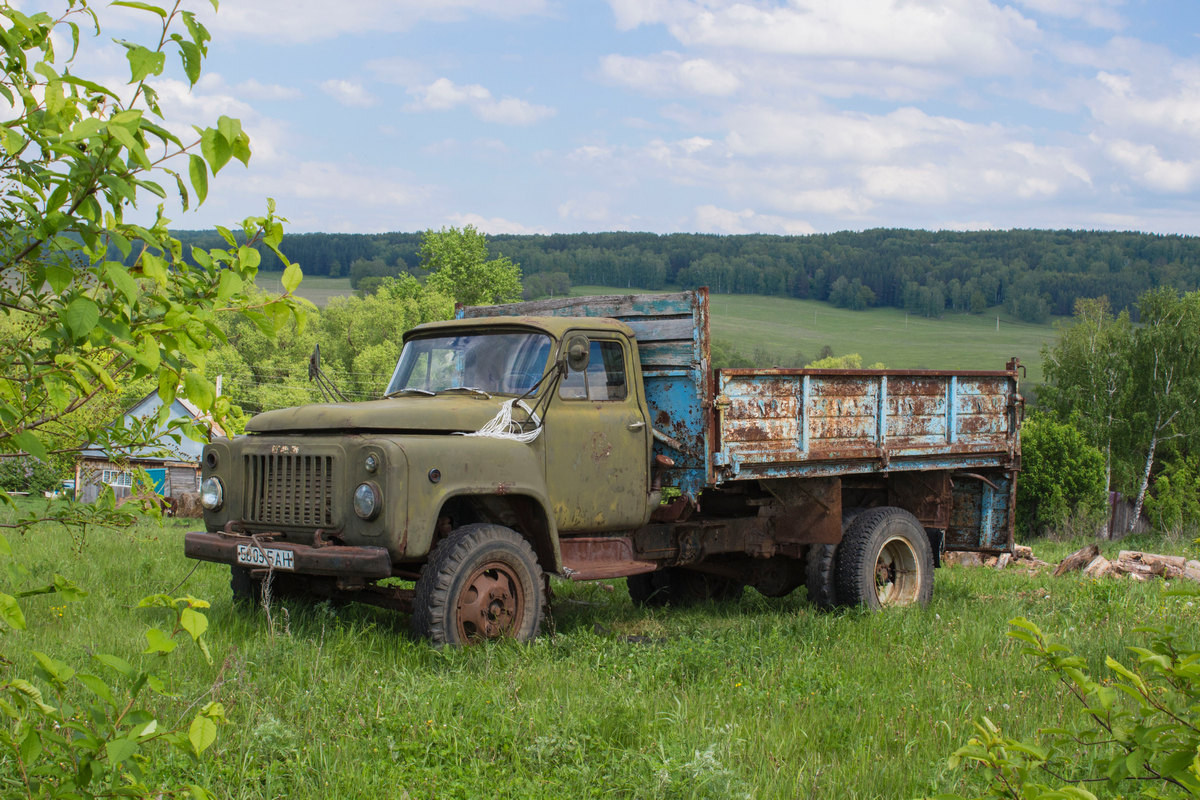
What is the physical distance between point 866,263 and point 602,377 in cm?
14618

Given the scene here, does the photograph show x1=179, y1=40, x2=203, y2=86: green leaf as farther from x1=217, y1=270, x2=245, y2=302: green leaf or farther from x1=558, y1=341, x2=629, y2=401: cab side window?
x1=558, y1=341, x2=629, y2=401: cab side window

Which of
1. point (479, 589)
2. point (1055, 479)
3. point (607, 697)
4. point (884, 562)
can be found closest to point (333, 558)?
point (479, 589)

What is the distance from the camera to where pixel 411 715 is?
4.68 metres

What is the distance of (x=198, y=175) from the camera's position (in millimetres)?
1887

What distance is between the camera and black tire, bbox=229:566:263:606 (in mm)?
7070

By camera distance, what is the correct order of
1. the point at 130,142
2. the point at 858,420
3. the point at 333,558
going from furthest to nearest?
the point at 858,420 < the point at 333,558 < the point at 130,142

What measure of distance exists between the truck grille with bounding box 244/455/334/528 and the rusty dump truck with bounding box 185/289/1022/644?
0.01 metres

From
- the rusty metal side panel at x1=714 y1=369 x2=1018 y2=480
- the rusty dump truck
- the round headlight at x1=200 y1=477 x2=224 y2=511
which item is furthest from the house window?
the rusty metal side panel at x1=714 y1=369 x2=1018 y2=480

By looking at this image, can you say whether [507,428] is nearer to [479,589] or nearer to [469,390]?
[469,390]

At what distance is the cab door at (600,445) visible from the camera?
272 inches

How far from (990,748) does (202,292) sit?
6.50 ft

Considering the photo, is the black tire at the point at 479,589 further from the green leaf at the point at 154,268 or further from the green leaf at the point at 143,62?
the green leaf at the point at 143,62

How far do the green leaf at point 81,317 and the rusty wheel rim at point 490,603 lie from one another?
435 centimetres

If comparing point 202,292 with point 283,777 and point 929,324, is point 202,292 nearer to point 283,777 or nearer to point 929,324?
point 283,777
